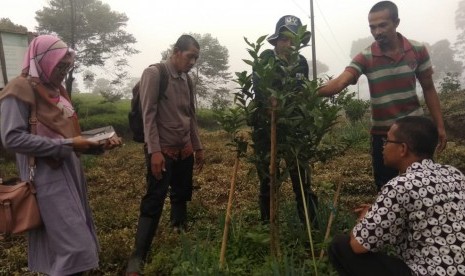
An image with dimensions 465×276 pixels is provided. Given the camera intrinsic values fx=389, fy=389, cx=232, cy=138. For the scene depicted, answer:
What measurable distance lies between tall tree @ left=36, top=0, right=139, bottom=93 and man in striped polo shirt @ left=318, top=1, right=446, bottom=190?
26.9m

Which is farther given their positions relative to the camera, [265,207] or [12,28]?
[12,28]

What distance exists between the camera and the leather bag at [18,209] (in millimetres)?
2158

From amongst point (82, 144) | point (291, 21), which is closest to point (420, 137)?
point (291, 21)

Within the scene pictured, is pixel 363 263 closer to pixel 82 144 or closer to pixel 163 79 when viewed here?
pixel 82 144

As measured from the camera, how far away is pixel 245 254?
3.44m

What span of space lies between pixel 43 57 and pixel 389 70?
2529 millimetres

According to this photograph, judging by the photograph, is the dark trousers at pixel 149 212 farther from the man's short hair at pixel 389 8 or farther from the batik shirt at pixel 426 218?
the man's short hair at pixel 389 8

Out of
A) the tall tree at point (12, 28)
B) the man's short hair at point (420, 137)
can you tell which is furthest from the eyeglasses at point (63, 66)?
the tall tree at point (12, 28)

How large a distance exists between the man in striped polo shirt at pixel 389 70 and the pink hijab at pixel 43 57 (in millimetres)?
2004

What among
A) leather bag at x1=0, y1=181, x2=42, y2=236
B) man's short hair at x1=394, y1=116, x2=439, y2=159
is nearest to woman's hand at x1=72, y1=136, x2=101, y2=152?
leather bag at x1=0, y1=181, x2=42, y2=236

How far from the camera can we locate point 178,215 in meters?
4.23

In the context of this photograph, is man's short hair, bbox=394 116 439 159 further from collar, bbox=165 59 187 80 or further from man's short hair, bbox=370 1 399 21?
collar, bbox=165 59 187 80

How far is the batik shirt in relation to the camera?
1972 mm

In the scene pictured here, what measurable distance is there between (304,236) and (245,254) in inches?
21.4
